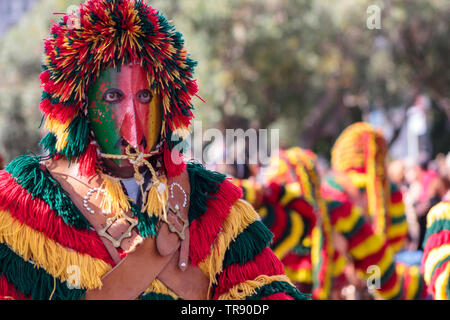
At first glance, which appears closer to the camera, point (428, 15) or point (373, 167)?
point (373, 167)

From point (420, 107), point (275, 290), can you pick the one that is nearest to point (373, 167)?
point (275, 290)

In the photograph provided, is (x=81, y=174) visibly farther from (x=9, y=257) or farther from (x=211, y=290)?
(x=211, y=290)

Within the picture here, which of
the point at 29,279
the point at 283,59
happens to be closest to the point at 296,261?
the point at 29,279

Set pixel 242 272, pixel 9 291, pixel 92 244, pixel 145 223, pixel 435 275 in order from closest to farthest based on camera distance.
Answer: pixel 9 291 < pixel 92 244 < pixel 145 223 < pixel 242 272 < pixel 435 275

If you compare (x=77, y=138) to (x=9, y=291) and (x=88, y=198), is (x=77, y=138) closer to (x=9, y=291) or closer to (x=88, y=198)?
(x=88, y=198)

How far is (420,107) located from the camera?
A: 2414 centimetres

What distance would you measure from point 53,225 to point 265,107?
17507 mm

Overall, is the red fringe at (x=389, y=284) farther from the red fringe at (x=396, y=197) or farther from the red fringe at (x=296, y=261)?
the red fringe at (x=396, y=197)

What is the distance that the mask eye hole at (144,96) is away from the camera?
2840mm

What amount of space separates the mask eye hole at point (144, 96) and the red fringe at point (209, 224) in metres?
0.49

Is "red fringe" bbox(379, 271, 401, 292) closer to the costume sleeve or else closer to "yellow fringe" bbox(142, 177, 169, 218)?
the costume sleeve

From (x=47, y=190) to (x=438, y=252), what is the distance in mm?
2406

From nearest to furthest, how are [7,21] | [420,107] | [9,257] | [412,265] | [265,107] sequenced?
[9,257]
[412,265]
[265,107]
[7,21]
[420,107]

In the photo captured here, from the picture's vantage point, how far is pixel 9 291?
8.41 feet
